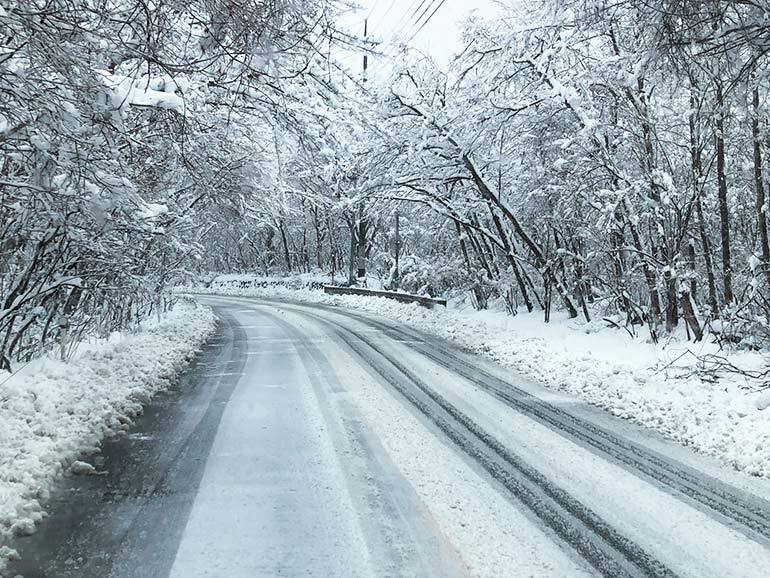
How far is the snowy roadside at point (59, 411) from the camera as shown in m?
4.82

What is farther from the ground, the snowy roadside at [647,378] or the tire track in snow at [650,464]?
the snowy roadside at [647,378]

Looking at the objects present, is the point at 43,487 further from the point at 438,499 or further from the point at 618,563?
the point at 618,563

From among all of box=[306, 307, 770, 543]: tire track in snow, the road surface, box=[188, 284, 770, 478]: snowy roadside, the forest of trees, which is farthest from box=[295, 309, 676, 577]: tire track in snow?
the forest of trees

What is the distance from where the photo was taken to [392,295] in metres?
28.8

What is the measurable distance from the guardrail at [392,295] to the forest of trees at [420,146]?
149 cm

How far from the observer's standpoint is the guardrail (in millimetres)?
24509

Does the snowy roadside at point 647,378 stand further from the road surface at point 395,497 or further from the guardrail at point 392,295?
the guardrail at point 392,295

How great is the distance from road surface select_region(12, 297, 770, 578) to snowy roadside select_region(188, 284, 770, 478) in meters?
0.49

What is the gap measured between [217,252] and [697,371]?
5765 centimetres

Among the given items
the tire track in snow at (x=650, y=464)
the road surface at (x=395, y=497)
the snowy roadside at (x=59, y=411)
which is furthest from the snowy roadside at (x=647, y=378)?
the snowy roadside at (x=59, y=411)

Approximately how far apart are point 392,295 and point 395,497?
23879mm

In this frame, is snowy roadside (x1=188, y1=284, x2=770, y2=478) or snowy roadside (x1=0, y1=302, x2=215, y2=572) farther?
snowy roadside (x1=188, y1=284, x2=770, y2=478)

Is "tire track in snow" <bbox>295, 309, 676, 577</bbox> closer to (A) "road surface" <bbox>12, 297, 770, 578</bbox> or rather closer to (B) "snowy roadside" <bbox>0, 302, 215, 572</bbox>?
(A) "road surface" <bbox>12, 297, 770, 578</bbox>

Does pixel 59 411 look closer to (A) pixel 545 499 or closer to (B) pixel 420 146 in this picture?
(A) pixel 545 499
